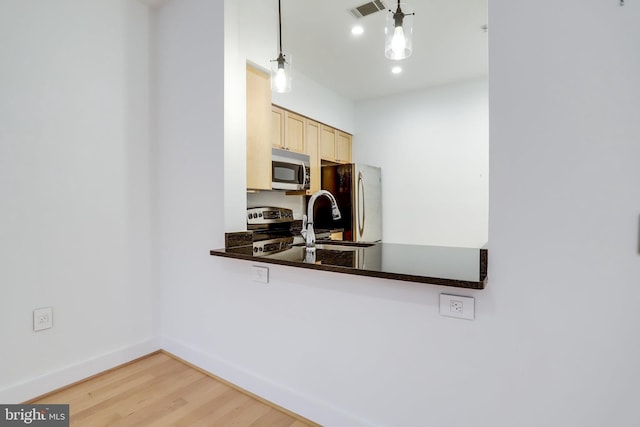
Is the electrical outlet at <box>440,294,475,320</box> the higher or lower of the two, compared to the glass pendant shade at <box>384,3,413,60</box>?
lower

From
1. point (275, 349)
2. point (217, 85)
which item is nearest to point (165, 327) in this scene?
point (275, 349)

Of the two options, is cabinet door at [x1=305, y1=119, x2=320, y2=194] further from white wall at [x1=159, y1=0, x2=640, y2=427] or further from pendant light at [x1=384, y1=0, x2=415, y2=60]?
white wall at [x1=159, y1=0, x2=640, y2=427]

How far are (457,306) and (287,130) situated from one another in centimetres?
286

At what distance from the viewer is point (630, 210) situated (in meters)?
1.08

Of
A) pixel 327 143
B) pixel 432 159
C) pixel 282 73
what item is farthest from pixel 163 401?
pixel 432 159

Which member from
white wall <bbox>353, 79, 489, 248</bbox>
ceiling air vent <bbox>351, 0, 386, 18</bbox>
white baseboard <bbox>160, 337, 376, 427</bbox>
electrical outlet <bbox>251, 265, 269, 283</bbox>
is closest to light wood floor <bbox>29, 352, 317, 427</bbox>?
white baseboard <bbox>160, 337, 376, 427</bbox>

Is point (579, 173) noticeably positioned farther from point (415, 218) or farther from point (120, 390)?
point (415, 218)

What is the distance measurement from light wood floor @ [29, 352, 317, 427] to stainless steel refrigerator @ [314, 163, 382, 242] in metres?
2.44

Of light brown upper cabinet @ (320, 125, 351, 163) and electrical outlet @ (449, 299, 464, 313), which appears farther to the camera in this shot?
A: light brown upper cabinet @ (320, 125, 351, 163)

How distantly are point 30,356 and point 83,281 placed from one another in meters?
0.50

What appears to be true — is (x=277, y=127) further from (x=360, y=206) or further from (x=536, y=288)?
(x=536, y=288)

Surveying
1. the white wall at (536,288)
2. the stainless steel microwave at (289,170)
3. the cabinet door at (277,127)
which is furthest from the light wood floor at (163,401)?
the cabinet door at (277,127)

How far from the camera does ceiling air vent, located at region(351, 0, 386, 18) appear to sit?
2552 millimetres

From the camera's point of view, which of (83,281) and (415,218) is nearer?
(83,281)
